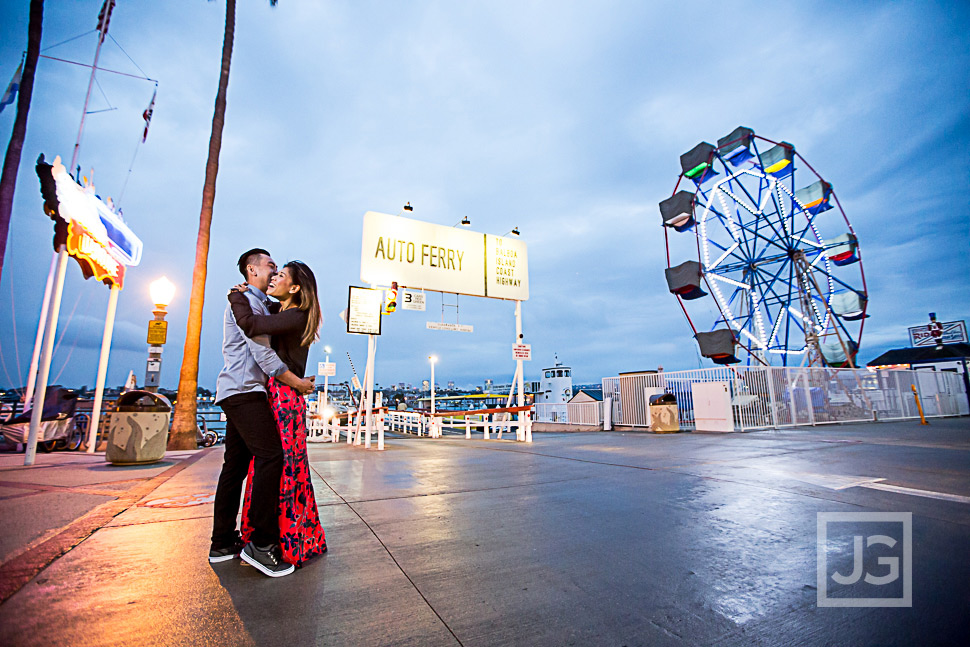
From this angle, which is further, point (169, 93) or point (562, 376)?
point (562, 376)

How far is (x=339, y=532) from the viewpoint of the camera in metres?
2.33

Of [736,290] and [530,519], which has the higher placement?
[736,290]

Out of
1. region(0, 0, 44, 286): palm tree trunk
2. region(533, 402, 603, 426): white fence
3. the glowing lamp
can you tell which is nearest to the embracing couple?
the glowing lamp

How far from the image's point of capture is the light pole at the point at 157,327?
26.8 ft

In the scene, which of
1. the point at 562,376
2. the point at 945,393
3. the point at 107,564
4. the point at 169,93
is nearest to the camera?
the point at 107,564

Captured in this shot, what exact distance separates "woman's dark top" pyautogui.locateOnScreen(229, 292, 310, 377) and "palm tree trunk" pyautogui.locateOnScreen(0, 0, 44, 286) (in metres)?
13.6

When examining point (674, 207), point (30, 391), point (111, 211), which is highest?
point (674, 207)

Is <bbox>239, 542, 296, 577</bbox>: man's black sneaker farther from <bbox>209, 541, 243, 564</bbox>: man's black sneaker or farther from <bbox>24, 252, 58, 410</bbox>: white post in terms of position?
<bbox>24, 252, 58, 410</bbox>: white post

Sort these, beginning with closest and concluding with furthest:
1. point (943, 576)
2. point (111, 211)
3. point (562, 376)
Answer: point (943, 576)
point (111, 211)
point (562, 376)

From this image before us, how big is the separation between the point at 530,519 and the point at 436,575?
99 centimetres

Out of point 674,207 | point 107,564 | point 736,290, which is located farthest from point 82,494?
point 736,290

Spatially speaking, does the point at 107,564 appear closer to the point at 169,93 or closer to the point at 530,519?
the point at 530,519

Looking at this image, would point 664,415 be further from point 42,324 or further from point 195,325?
point 42,324
